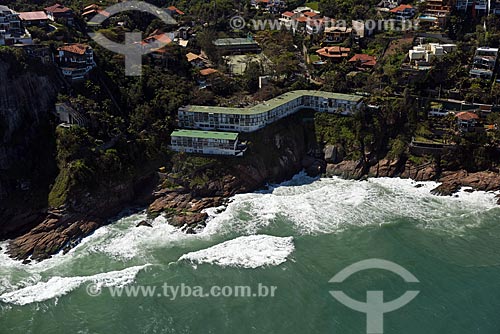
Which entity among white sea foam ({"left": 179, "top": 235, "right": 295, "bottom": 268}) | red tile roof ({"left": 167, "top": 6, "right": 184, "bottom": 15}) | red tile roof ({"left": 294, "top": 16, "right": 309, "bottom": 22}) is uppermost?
red tile roof ({"left": 167, "top": 6, "right": 184, "bottom": 15})

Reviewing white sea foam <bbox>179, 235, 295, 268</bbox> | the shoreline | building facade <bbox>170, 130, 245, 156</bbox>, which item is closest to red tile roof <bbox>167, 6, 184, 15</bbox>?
building facade <bbox>170, 130, 245, 156</bbox>

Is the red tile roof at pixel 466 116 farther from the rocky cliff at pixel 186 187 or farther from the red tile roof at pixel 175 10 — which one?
the red tile roof at pixel 175 10

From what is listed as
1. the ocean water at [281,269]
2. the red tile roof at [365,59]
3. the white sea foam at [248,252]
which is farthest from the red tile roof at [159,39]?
the white sea foam at [248,252]

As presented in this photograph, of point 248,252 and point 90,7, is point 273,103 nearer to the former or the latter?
point 248,252

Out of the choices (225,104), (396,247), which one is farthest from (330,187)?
(225,104)

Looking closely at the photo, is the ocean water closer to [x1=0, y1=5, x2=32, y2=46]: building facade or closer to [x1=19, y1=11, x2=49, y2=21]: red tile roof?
[x1=0, y1=5, x2=32, y2=46]: building facade

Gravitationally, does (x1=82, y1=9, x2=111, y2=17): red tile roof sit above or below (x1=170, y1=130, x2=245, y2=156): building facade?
above

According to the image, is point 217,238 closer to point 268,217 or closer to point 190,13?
point 268,217

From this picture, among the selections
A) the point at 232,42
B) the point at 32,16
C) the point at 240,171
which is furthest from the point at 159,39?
the point at 240,171
